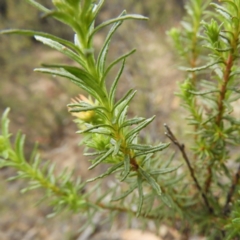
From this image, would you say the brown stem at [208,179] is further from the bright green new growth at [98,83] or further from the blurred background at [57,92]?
the blurred background at [57,92]

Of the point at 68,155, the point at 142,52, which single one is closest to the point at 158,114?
the point at 68,155

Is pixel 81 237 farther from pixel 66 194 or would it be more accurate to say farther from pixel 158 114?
pixel 158 114

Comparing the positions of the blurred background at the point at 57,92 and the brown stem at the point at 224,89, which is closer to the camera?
the brown stem at the point at 224,89

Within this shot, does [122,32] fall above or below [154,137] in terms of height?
above

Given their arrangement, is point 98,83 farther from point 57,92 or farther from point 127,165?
point 57,92

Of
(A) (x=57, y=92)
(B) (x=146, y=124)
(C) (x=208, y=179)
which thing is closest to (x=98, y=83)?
(B) (x=146, y=124)

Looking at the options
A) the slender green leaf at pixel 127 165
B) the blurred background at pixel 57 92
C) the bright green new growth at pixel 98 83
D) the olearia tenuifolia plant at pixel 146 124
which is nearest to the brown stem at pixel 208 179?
the olearia tenuifolia plant at pixel 146 124

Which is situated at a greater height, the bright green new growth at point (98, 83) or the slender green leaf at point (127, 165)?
the bright green new growth at point (98, 83)
